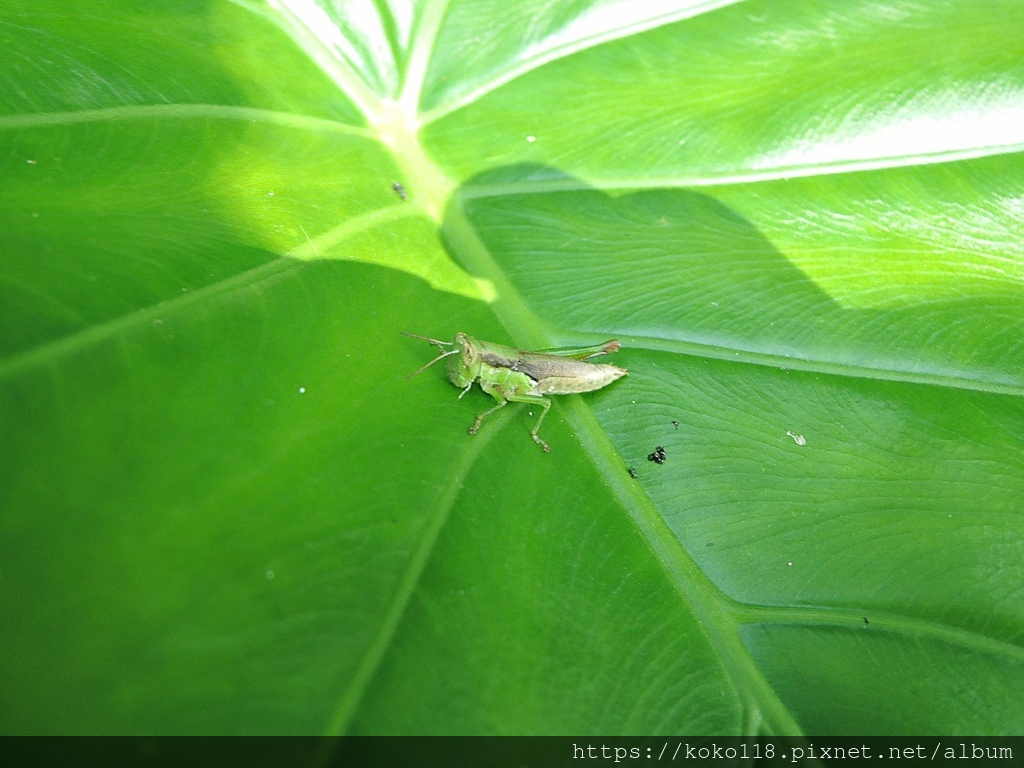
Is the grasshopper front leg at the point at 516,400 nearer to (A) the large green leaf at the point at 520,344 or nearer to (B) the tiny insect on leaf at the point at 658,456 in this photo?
(A) the large green leaf at the point at 520,344

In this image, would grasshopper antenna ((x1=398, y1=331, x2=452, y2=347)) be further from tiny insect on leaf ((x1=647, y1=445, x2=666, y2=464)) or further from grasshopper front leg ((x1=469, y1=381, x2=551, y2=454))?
tiny insect on leaf ((x1=647, y1=445, x2=666, y2=464))

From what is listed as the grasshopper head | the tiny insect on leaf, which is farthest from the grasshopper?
the tiny insect on leaf

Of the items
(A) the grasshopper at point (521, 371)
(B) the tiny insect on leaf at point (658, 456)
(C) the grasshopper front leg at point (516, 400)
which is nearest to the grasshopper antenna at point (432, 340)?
(A) the grasshopper at point (521, 371)

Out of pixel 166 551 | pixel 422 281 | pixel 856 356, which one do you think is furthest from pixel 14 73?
pixel 856 356

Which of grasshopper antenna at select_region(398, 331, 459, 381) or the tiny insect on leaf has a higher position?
grasshopper antenna at select_region(398, 331, 459, 381)

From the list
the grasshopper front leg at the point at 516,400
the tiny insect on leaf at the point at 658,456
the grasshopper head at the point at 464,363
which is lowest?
the tiny insect on leaf at the point at 658,456

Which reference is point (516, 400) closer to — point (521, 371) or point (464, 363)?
point (521, 371)
